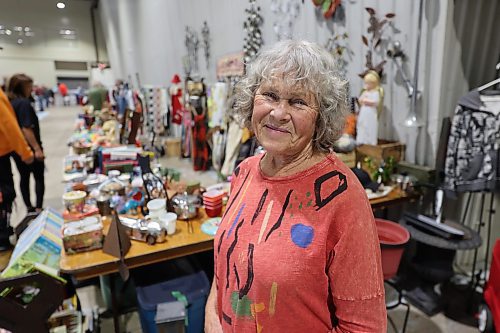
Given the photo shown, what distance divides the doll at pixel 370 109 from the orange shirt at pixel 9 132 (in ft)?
9.66

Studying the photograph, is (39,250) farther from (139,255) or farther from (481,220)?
(481,220)

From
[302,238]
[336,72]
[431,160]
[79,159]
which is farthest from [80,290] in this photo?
[431,160]

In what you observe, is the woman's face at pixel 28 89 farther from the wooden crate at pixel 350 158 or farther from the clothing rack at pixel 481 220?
the clothing rack at pixel 481 220

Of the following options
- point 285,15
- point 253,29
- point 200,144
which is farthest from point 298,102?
point 200,144

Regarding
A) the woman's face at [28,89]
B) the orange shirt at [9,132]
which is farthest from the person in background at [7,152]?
the woman's face at [28,89]

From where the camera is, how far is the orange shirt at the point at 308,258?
2.66 feet

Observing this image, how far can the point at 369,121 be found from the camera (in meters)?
2.71

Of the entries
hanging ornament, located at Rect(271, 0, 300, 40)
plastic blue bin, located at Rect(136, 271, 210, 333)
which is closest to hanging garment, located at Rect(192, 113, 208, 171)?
hanging ornament, located at Rect(271, 0, 300, 40)

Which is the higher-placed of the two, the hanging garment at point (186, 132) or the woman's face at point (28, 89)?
the woman's face at point (28, 89)

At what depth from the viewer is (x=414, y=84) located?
249 cm

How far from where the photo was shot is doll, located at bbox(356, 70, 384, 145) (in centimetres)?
266

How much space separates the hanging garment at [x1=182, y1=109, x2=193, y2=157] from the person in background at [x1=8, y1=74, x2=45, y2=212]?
8.37 ft

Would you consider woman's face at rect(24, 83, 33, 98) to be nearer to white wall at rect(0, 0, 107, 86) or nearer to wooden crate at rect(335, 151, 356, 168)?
white wall at rect(0, 0, 107, 86)

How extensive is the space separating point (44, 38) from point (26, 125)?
6.50ft
